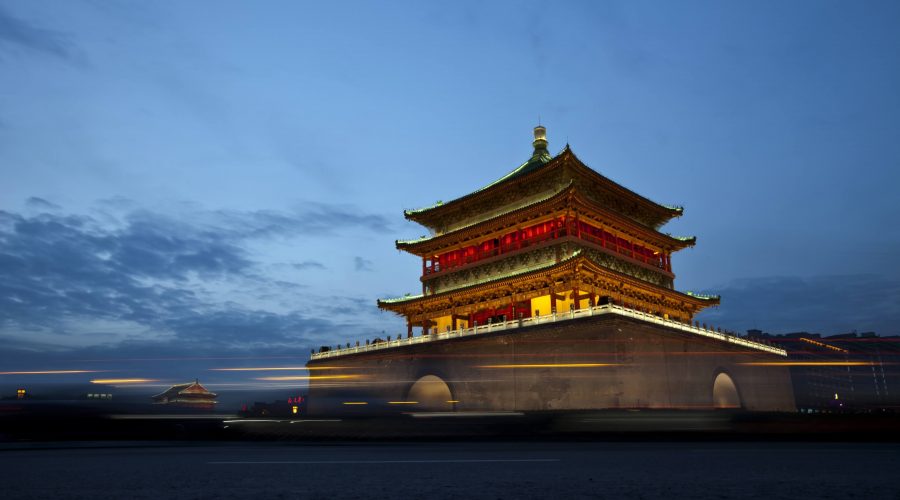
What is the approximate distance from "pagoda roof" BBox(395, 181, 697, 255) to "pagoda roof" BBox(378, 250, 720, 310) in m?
3.03

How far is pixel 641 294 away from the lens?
3397 cm

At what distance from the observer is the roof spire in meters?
39.5

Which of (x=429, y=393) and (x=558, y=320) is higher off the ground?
(x=558, y=320)

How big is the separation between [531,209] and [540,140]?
8.59m

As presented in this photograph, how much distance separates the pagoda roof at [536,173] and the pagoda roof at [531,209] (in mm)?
1360

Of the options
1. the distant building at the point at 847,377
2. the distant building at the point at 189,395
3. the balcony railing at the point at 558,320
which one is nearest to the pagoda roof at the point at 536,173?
the balcony railing at the point at 558,320

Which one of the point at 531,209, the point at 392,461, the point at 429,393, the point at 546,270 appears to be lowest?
the point at 392,461

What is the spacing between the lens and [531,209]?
3297 cm

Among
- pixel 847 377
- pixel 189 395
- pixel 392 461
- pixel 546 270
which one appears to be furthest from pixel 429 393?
pixel 847 377

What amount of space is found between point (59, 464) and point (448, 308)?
29.0 metres

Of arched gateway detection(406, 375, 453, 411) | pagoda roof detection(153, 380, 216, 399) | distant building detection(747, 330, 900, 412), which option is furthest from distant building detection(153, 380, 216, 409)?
distant building detection(747, 330, 900, 412)

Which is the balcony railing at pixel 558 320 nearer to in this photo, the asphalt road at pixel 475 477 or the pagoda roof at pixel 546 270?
the pagoda roof at pixel 546 270

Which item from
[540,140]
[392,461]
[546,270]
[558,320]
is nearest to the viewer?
[392,461]

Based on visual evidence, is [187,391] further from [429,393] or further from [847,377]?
[847,377]
